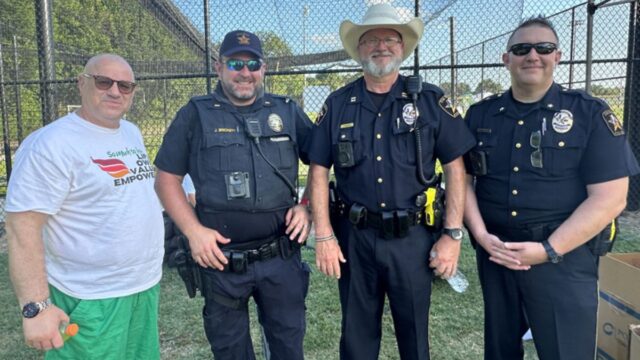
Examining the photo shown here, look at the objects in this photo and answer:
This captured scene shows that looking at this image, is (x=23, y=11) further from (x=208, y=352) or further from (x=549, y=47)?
(x=549, y=47)

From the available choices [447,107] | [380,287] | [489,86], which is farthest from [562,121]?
[489,86]

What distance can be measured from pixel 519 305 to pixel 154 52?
7.09m

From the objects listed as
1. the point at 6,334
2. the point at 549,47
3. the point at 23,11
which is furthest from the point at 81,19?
the point at 549,47

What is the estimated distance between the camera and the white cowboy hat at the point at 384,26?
7.82 feet

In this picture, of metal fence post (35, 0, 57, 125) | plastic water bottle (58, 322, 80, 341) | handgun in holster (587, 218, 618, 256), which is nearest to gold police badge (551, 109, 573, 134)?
handgun in holster (587, 218, 618, 256)

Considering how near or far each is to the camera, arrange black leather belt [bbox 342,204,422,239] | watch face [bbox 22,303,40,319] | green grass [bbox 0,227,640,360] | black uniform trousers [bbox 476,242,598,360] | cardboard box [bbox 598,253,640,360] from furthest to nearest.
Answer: green grass [bbox 0,227,640,360] < cardboard box [bbox 598,253,640,360] < black leather belt [bbox 342,204,422,239] < black uniform trousers [bbox 476,242,598,360] < watch face [bbox 22,303,40,319]

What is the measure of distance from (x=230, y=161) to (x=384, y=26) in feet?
3.58

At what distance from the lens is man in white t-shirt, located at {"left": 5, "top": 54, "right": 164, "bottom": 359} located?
6.28ft

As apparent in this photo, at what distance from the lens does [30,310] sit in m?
1.89

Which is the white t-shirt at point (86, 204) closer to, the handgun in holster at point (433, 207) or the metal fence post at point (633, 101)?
the handgun in holster at point (433, 207)

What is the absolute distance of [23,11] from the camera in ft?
26.5

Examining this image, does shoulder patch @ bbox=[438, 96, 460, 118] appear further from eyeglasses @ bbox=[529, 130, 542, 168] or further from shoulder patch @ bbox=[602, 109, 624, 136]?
shoulder patch @ bbox=[602, 109, 624, 136]

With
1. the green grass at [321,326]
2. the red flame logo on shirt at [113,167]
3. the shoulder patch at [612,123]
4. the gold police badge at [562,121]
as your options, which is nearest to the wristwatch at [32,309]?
the red flame logo on shirt at [113,167]

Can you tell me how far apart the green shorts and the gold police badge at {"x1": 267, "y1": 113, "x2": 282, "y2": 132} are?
42.9 inches
